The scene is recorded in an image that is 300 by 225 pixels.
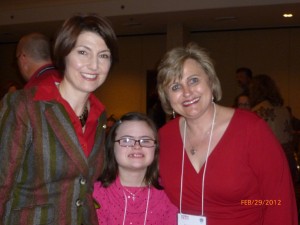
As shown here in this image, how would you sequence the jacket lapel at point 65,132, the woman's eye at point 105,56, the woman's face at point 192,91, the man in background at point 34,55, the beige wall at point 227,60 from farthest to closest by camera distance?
1. the beige wall at point 227,60
2. the man in background at point 34,55
3. the woman's face at point 192,91
4. the woman's eye at point 105,56
5. the jacket lapel at point 65,132

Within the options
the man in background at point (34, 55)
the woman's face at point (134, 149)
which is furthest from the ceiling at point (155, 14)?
the woman's face at point (134, 149)

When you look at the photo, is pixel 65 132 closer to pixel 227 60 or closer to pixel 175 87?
pixel 175 87

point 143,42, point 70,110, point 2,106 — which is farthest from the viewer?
point 143,42

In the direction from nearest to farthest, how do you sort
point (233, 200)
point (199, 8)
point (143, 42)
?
point (233, 200) → point (199, 8) → point (143, 42)

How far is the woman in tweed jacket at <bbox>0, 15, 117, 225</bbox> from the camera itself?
4.85 ft

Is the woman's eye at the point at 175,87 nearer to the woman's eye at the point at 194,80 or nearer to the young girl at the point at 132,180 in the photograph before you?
the woman's eye at the point at 194,80

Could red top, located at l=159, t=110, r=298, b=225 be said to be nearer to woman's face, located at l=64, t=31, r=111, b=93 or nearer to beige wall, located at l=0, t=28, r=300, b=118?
woman's face, located at l=64, t=31, r=111, b=93

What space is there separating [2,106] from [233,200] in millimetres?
1199

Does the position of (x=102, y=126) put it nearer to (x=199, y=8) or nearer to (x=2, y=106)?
(x=2, y=106)

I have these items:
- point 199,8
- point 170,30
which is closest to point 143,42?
point 170,30

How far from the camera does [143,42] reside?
1041 cm

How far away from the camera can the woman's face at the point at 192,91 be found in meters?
1.99

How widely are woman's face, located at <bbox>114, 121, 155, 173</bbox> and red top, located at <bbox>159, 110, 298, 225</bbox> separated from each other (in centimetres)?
25

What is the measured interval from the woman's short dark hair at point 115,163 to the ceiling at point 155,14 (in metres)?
5.85
